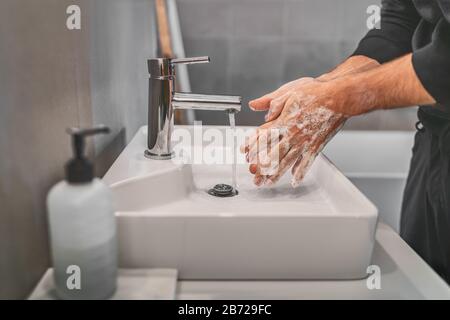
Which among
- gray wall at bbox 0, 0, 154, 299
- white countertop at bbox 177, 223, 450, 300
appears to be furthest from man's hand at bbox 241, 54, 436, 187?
gray wall at bbox 0, 0, 154, 299

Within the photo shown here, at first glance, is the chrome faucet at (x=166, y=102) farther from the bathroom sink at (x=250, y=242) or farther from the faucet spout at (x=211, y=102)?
the bathroom sink at (x=250, y=242)

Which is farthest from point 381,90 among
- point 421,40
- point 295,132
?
point 421,40

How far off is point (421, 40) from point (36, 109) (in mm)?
787

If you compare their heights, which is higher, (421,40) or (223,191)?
(421,40)

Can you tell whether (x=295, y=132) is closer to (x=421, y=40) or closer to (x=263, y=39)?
(x=421, y=40)

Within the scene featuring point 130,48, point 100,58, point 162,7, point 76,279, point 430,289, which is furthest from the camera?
point 162,7

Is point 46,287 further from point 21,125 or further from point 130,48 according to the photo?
point 130,48

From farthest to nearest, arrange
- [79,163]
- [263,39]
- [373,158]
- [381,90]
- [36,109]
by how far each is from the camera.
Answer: [373,158]
[263,39]
[381,90]
[36,109]
[79,163]

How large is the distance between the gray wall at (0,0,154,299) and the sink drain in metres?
0.24

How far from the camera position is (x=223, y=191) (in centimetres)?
86

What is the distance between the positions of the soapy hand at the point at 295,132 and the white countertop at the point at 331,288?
213 millimetres

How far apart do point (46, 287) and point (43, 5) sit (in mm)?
388
